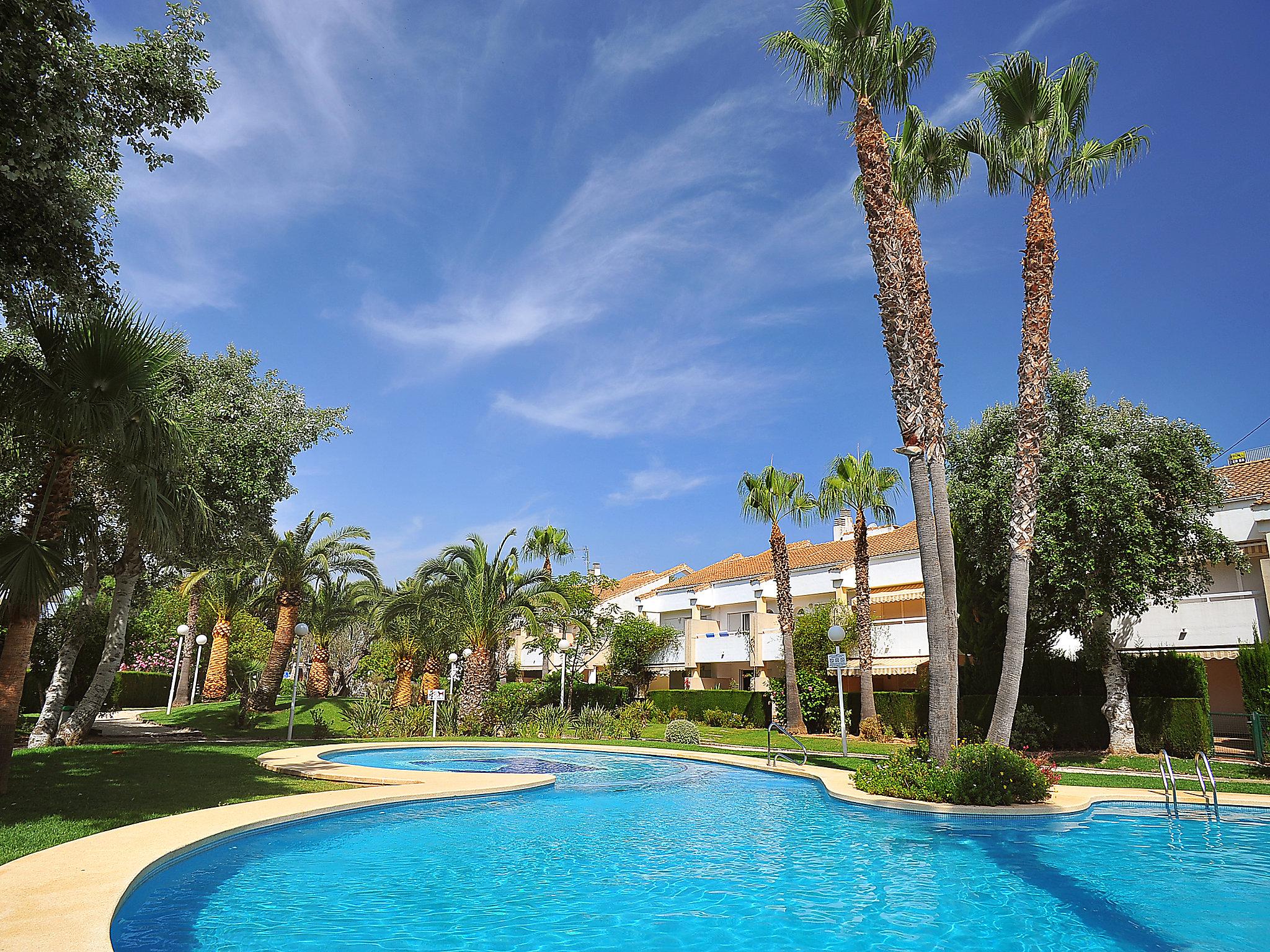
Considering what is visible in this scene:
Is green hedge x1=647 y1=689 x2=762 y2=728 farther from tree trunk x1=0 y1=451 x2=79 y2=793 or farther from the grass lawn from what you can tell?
tree trunk x1=0 y1=451 x2=79 y2=793

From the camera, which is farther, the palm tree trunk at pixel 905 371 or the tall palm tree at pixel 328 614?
the tall palm tree at pixel 328 614

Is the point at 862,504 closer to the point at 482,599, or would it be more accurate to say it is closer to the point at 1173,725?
the point at 1173,725

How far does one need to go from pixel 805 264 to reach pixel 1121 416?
1085cm

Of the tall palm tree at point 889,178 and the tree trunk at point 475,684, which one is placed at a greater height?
the tall palm tree at point 889,178

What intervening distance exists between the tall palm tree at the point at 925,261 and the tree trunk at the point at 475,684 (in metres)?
20.7

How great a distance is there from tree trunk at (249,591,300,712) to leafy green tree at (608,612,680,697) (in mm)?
19602

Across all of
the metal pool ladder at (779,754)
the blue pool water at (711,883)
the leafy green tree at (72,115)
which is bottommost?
the blue pool water at (711,883)

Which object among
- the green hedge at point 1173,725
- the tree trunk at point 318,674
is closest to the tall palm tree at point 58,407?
the green hedge at point 1173,725

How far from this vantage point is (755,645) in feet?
145

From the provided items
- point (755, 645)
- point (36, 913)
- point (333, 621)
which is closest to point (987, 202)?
point (36, 913)

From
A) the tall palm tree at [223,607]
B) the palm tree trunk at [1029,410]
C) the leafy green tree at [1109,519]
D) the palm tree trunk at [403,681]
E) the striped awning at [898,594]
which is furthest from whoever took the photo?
the striped awning at [898,594]

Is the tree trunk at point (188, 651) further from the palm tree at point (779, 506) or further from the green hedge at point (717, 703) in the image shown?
the palm tree at point (779, 506)

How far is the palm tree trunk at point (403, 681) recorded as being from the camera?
39.0m

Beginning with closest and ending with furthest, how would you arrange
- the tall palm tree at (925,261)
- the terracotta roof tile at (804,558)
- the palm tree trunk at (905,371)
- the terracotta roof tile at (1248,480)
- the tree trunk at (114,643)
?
the palm tree trunk at (905,371)
the tall palm tree at (925,261)
the tree trunk at (114,643)
the terracotta roof tile at (1248,480)
the terracotta roof tile at (804,558)
